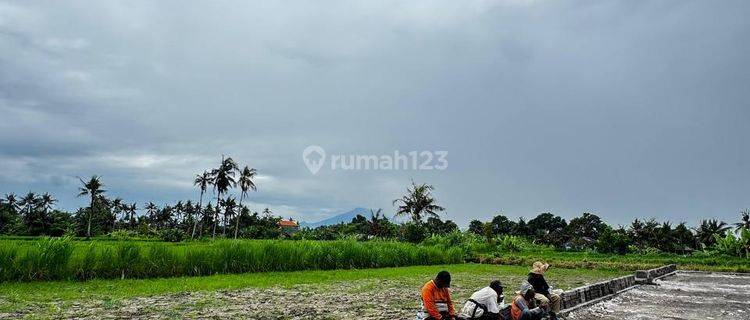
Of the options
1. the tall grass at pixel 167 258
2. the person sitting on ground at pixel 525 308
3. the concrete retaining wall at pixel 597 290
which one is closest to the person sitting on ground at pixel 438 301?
the person sitting on ground at pixel 525 308

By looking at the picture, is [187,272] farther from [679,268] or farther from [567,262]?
[679,268]

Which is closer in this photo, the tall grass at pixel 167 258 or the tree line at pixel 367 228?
the tall grass at pixel 167 258

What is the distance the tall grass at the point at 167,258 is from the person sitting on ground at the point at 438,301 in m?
12.7

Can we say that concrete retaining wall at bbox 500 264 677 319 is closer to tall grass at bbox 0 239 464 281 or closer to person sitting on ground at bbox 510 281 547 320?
person sitting on ground at bbox 510 281 547 320

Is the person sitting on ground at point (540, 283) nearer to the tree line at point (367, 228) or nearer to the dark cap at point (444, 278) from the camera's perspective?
the dark cap at point (444, 278)

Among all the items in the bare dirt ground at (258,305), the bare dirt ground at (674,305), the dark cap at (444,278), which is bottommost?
the bare dirt ground at (674,305)

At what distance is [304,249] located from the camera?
73.8 feet

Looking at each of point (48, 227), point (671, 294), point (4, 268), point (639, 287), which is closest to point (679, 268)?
point (639, 287)

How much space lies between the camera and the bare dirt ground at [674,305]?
11477mm

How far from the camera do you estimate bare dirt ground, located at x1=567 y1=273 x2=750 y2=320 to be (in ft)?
37.7

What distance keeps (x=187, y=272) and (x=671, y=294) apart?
1718 cm

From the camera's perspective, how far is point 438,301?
820cm

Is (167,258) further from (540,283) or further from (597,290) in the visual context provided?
(597,290)

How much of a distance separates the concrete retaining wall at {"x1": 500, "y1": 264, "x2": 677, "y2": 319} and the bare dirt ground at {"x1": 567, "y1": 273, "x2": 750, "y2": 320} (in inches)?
12.1
